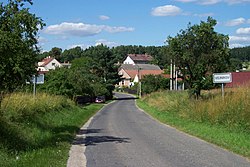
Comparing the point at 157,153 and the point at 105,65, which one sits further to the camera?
the point at 105,65

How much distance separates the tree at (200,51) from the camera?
29281 millimetres

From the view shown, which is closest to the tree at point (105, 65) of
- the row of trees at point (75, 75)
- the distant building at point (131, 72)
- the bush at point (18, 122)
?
the row of trees at point (75, 75)

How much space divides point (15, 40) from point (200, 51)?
1987 cm

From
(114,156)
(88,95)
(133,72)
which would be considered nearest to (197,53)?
(114,156)

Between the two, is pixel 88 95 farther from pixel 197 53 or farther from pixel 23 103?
pixel 23 103

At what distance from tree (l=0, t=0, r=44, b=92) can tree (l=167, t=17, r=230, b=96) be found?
57.8ft

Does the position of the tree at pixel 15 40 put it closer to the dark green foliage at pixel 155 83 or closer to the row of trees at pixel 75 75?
the row of trees at pixel 75 75

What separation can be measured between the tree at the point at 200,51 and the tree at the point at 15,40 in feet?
57.8

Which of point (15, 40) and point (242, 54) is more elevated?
point (242, 54)

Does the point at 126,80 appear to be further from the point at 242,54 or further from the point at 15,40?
the point at 15,40

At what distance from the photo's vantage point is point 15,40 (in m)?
12.3

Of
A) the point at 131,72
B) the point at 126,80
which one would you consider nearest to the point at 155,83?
the point at 126,80

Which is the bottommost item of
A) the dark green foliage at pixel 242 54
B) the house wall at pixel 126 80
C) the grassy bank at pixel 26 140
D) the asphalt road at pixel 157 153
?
the asphalt road at pixel 157 153

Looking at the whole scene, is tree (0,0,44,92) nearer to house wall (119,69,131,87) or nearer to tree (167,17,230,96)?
tree (167,17,230,96)
